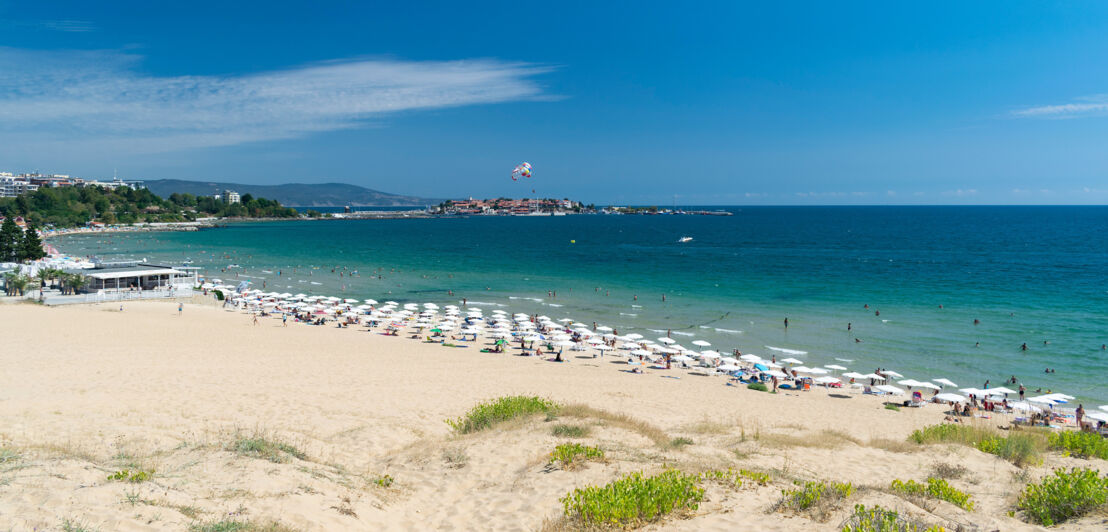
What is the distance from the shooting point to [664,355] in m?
27.8

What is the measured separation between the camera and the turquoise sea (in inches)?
1133

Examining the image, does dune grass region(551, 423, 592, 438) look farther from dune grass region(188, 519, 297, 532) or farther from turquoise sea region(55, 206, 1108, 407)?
turquoise sea region(55, 206, 1108, 407)

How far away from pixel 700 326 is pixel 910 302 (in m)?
18.3

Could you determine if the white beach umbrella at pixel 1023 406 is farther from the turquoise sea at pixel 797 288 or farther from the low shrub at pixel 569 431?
the low shrub at pixel 569 431

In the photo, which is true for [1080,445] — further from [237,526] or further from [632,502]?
[237,526]

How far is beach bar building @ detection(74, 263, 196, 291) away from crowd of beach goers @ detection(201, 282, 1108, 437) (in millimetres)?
3892

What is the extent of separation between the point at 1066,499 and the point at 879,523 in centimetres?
292

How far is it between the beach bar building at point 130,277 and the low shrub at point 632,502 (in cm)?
4213

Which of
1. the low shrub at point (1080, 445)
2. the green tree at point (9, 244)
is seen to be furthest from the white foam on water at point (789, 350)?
the green tree at point (9, 244)

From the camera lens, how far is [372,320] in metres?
34.4

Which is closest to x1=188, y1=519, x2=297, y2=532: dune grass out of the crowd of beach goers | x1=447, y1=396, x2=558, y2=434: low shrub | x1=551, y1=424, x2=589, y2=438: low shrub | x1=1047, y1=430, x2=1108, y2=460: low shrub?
x1=551, y1=424, x2=589, y2=438: low shrub

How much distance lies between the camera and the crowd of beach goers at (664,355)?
67.9ft

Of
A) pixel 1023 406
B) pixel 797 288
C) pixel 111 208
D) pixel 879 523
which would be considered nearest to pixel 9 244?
pixel 879 523

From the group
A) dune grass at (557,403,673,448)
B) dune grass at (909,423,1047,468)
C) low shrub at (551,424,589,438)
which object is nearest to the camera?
dune grass at (909,423,1047,468)
